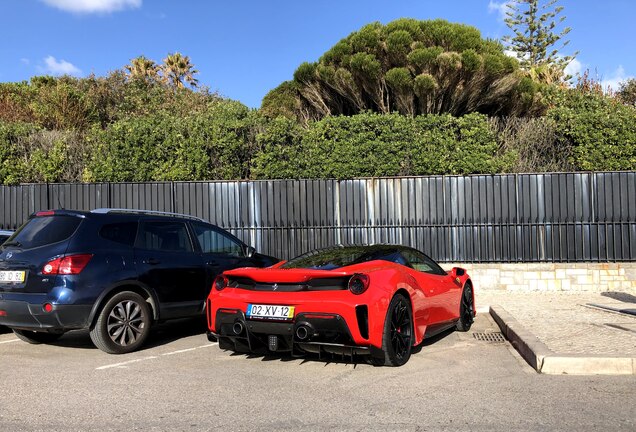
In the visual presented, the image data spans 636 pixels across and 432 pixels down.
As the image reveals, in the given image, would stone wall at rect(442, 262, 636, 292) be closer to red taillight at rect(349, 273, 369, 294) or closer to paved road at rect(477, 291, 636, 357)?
paved road at rect(477, 291, 636, 357)

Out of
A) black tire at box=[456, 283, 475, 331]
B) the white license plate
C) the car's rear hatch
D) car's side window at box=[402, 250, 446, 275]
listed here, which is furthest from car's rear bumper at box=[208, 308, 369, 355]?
black tire at box=[456, 283, 475, 331]

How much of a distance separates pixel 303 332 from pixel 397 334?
1034 millimetres

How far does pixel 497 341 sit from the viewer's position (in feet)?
23.9

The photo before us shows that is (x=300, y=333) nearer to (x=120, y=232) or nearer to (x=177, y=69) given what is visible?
(x=120, y=232)

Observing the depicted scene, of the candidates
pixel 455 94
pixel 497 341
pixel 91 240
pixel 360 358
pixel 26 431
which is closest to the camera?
pixel 26 431

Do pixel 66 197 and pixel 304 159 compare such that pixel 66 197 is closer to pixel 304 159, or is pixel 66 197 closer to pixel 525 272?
pixel 304 159

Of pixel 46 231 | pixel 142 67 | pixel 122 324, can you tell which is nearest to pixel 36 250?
pixel 46 231

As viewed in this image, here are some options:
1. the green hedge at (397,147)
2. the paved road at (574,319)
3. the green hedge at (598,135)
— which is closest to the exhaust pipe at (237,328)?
the paved road at (574,319)

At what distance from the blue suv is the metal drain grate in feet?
12.3

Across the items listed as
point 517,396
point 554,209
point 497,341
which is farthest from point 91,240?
point 554,209

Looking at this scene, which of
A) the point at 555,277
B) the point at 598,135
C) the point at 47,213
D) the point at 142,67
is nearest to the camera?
the point at 47,213

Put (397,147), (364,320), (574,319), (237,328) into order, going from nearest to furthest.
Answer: (364,320) < (237,328) < (574,319) < (397,147)

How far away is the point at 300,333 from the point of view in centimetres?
531

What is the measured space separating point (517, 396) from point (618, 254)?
8281mm
